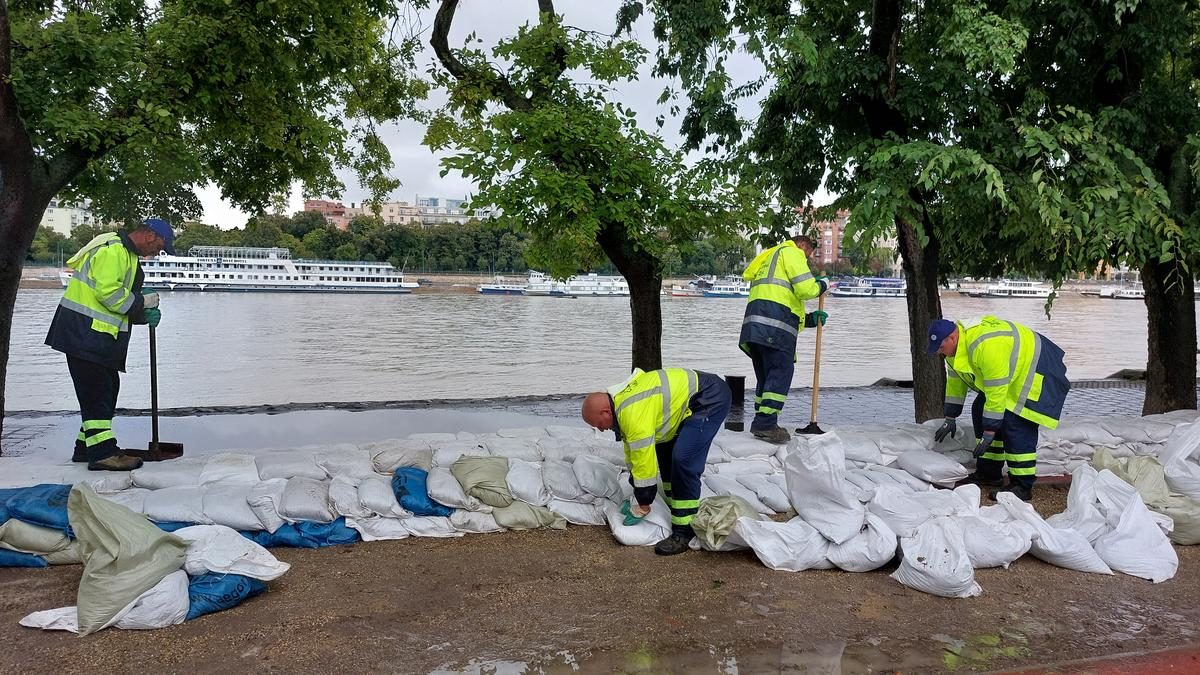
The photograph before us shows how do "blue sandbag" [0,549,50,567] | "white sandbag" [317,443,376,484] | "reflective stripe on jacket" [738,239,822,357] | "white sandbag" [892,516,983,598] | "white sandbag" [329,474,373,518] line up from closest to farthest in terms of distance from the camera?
"white sandbag" [892,516,983,598], "blue sandbag" [0,549,50,567], "white sandbag" [329,474,373,518], "white sandbag" [317,443,376,484], "reflective stripe on jacket" [738,239,822,357]

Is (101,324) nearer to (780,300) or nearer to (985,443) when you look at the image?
(780,300)

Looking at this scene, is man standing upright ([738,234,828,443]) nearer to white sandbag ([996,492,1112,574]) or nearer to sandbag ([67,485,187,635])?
white sandbag ([996,492,1112,574])

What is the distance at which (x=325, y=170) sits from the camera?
8016mm

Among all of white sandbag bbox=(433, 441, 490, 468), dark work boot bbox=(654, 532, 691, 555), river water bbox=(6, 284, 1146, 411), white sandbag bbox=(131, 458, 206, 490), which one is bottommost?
river water bbox=(6, 284, 1146, 411)

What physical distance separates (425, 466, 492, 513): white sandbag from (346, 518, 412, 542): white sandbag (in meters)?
0.24

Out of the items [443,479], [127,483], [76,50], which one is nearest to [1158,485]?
[443,479]

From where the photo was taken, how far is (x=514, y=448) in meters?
5.14

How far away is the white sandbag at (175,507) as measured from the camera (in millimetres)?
4039

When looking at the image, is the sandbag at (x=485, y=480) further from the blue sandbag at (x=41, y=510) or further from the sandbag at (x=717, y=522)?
the blue sandbag at (x=41, y=510)

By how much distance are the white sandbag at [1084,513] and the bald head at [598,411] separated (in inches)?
93.4

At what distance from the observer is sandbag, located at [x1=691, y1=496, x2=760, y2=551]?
162 inches

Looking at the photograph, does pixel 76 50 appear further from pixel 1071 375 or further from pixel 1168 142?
pixel 1071 375

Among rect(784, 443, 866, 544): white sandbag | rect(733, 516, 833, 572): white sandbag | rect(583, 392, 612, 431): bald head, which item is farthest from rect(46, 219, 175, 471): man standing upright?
rect(784, 443, 866, 544): white sandbag

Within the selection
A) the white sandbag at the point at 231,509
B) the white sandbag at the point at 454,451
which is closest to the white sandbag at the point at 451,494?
the white sandbag at the point at 454,451
